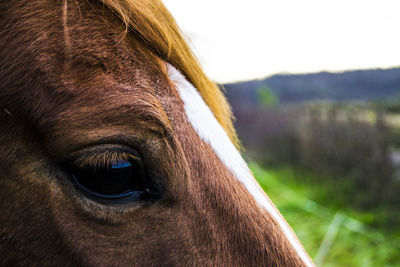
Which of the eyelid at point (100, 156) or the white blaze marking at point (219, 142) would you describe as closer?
the eyelid at point (100, 156)

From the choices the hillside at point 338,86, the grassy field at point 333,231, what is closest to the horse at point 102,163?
the hillside at point 338,86

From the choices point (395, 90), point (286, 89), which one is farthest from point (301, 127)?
point (286, 89)

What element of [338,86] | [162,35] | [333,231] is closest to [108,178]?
[162,35]

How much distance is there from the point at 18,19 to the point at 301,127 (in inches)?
291

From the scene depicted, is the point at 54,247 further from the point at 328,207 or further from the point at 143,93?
the point at 328,207

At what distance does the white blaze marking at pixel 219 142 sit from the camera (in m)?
1.05

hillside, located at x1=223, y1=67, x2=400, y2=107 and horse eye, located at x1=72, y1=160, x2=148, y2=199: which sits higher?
horse eye, located at x1=72, y1=160, x2=148, y2=199

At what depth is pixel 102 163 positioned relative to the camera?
882 mm

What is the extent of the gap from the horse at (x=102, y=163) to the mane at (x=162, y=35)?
1.7 inches

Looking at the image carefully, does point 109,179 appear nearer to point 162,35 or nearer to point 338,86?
point 162,35

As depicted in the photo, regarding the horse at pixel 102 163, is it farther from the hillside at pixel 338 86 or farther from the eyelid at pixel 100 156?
the hillside at pixel 338 86

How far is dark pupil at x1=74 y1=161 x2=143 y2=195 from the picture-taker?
0.90 m

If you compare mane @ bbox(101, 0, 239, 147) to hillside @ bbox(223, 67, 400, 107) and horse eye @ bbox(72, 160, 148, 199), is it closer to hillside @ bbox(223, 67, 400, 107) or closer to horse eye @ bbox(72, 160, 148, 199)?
horse eye @ bbox(72, 160, 148, 199)

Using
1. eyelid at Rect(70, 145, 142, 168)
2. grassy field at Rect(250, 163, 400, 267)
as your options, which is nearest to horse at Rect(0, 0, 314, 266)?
eyelid at Rect(70, 145, 142, 168)
